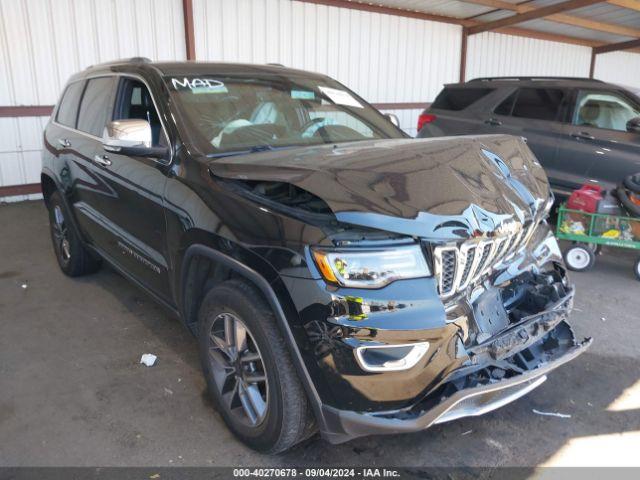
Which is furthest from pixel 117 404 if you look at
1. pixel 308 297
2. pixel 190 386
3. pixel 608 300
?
pixel 608 300

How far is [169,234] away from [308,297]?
1.16 meters

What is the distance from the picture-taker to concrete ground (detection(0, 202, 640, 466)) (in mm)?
2496

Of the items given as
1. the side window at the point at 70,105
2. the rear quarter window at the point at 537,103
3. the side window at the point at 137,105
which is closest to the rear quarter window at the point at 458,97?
the rear quarter window at the point at 537,103

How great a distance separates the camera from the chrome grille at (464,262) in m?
2.07

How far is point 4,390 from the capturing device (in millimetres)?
3064

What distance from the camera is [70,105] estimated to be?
447 centimetres

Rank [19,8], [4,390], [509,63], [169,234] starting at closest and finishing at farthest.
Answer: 1. [169,234]
2. [4,390]
3. [19,8]
4. [509,63]

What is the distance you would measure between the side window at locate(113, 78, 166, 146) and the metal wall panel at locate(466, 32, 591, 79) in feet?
39.4

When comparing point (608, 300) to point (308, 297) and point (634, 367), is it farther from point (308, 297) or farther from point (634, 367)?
point (308, 297)

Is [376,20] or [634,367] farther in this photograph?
[376,20]

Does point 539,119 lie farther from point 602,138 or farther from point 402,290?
point 402,290

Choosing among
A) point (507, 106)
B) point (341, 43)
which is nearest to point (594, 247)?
point (507, 106)

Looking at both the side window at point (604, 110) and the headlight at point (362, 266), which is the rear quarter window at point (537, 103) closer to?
the side window at point (604, 110)

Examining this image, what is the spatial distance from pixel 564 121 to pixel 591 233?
86.4 inches
